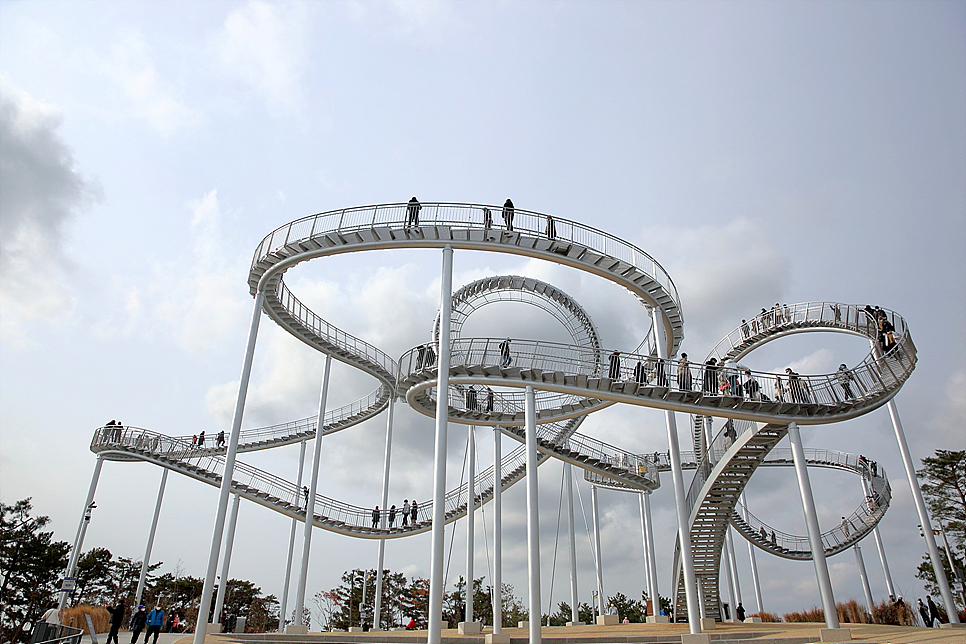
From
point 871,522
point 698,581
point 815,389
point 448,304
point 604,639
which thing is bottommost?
point 604,639

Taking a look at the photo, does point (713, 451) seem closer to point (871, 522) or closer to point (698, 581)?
point (698, 581)

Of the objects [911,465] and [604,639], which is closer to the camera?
[604,639]

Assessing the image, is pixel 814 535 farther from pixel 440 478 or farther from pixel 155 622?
pixel 155 622

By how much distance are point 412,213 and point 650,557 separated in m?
23.4

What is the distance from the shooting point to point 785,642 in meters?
13.9

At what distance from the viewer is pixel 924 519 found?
2048cm

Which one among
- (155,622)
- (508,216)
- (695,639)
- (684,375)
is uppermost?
(508,216)

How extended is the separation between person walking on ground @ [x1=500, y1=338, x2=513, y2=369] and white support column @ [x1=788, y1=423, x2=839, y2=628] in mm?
8783

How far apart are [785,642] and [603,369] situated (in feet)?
26.7

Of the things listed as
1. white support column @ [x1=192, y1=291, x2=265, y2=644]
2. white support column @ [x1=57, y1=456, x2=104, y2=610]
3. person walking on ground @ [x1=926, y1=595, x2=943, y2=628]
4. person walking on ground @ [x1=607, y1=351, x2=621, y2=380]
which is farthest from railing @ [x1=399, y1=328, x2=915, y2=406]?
white support column @ [x1=57, y1=456, x2=104, y2=610]

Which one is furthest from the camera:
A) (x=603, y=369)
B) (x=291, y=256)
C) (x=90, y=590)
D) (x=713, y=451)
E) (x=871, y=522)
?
(x=90, y=590)

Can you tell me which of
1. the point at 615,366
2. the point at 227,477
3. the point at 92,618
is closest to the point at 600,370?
the point at 615,366

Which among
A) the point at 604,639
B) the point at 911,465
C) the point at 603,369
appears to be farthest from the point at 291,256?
the point at 911,465

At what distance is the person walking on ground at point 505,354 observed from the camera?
1645cm
